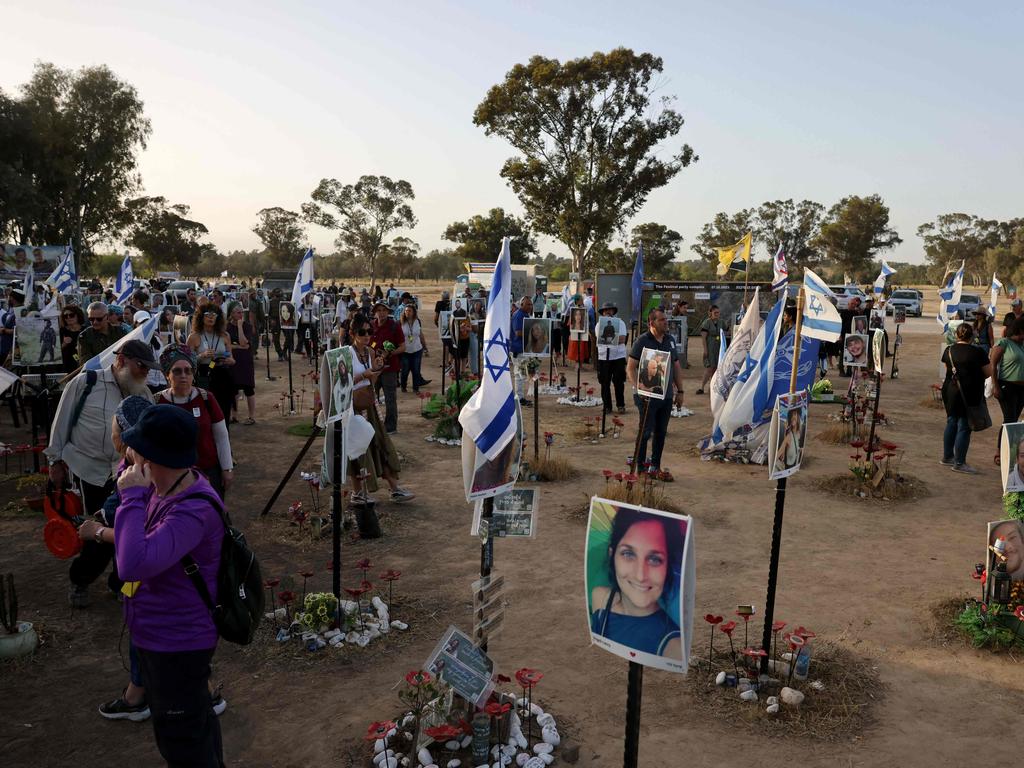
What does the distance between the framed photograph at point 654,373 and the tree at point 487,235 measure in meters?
50.8

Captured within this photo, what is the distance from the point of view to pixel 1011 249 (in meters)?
71.0

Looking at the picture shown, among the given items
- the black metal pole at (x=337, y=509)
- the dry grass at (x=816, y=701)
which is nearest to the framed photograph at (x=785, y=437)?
the dry grass at (x=816, y=701)

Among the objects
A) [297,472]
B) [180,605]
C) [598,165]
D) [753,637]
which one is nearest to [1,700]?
[180,605]

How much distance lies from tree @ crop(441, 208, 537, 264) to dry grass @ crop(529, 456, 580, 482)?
50142 millimetres

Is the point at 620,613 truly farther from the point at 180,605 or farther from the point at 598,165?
the point at 598,165

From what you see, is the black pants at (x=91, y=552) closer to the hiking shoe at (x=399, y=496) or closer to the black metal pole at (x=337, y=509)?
the black metal pole at (x=337, y=509)

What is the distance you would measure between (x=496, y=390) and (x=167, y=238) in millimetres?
64717

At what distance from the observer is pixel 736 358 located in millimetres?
11070

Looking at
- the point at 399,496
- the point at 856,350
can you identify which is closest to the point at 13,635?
the point at 399,496

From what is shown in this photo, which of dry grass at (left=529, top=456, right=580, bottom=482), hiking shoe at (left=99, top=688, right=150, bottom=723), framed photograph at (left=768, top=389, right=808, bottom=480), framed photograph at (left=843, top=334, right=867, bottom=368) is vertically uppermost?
framed photograph at (left=843, top=334, right=867, bottom=368)

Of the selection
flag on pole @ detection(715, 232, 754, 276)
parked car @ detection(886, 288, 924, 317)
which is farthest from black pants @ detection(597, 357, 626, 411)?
→ parked car @ detection(886, 288, 924, 317)

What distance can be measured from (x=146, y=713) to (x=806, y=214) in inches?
2774

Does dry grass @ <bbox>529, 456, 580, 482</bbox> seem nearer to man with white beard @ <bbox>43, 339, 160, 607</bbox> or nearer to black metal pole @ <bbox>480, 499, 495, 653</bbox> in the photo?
man with white beard @ <bbox>43, 339, 160, 607</bbox>

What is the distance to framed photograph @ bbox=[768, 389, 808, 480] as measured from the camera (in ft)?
15.5
